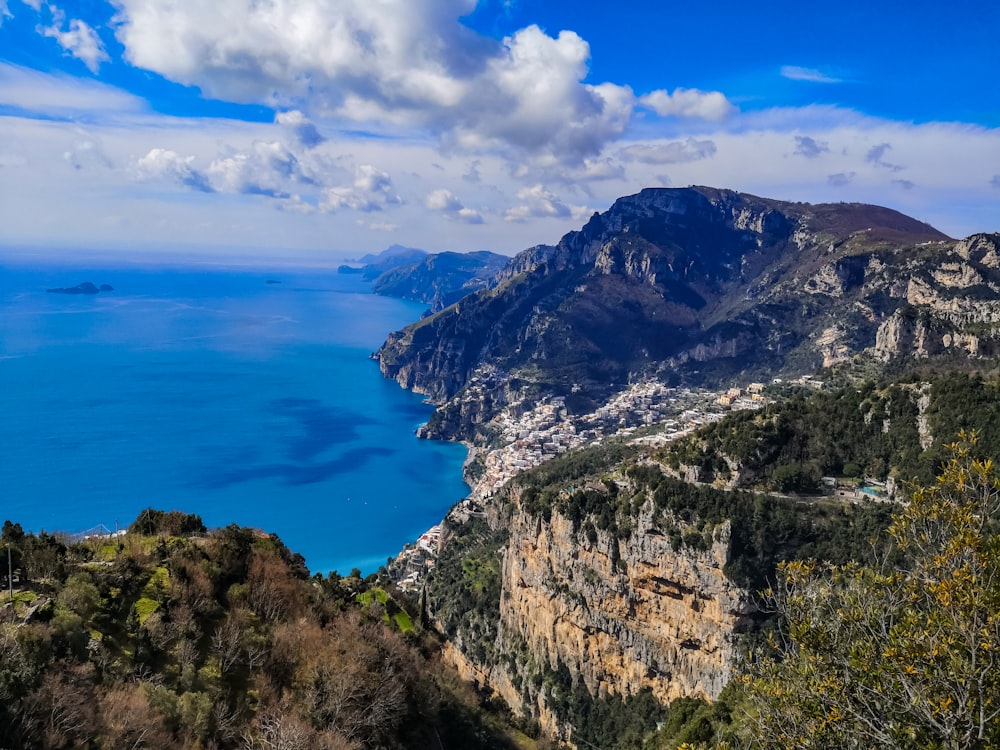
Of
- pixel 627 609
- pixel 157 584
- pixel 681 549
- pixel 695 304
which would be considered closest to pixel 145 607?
pixel 157 584

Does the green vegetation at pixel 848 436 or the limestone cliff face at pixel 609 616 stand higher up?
the green vegetation at pixel 848 436

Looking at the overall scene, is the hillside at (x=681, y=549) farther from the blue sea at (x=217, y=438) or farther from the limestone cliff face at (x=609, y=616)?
the blue sea at (x=217, y=438)

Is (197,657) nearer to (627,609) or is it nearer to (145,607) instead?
(145,607)

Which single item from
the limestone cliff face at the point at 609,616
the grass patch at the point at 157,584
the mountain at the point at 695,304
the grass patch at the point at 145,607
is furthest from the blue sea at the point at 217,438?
the grass patch at the point at 145,607

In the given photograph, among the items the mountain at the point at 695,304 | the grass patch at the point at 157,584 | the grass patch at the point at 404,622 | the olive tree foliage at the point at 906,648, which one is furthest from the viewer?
the mountain at the point at 695,304

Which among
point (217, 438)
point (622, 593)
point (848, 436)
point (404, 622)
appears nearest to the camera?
point (404, 622)

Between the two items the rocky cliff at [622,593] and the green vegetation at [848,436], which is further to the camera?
the green vegetation at [848,436]

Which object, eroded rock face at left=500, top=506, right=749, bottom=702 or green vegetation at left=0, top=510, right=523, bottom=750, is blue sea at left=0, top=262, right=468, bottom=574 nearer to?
eroded rock face at left=500, top=506, right=749, bottom=702

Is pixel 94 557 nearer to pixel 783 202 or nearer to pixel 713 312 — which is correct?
pixel 713 312

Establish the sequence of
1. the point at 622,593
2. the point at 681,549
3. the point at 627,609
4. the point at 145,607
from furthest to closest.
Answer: the point at 622,593
the point at 627,609
the point at 681,549
the point at 145,607
